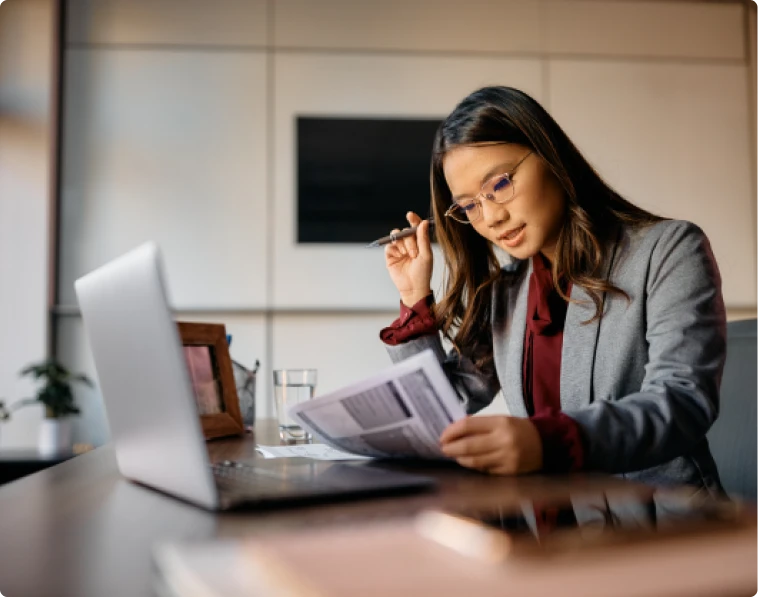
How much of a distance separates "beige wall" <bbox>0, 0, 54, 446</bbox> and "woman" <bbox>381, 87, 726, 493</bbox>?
7.62 feet

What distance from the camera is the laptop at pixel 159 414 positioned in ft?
1.96

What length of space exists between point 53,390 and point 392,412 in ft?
8.59

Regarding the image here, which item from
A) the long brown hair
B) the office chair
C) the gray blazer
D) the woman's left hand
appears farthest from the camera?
the long brown hair

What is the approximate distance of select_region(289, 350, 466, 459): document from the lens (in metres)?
0.80

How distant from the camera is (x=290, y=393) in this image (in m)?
1.33

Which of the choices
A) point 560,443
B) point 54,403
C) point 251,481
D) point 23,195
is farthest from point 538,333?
point 23,195

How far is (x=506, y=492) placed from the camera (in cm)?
68

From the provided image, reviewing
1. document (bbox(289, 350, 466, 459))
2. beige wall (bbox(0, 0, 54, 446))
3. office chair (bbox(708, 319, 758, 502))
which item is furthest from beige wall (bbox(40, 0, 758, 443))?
document (bbox(289, 350, 466, 459))

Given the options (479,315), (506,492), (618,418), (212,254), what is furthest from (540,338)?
(212,254)

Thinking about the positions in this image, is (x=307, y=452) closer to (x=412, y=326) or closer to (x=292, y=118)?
(x=412, y=326)

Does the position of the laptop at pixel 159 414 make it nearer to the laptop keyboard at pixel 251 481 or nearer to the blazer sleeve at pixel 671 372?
the laptop keyboard at pixel 251 481

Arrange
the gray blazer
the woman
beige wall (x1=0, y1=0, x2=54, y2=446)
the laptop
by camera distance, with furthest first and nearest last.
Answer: beige wall (x1=0, y1=0, x2=54, y2=446) → the woman → the gray blazer → the laptop

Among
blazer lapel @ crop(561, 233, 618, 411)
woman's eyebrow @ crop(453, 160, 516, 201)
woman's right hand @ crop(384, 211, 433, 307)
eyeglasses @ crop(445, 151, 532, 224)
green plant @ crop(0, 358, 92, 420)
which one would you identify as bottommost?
green plant @ crop(0, 358, 92, 420)

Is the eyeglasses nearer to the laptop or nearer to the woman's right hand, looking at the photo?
the woman's right hand
